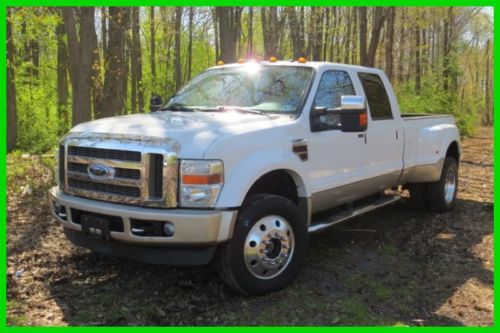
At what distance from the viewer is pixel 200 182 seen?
397 centimetres

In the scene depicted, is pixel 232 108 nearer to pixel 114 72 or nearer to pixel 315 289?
pixel 315 289

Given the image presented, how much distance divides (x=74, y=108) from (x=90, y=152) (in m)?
6.03

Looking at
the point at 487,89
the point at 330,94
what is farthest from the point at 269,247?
the point at 487,89

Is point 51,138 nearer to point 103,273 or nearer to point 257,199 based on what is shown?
point 103,273

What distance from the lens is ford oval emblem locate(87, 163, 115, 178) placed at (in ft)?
13.9

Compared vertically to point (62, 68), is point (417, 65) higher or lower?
higher

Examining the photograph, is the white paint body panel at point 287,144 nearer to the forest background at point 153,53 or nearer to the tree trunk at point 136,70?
the forest background at point 153,53

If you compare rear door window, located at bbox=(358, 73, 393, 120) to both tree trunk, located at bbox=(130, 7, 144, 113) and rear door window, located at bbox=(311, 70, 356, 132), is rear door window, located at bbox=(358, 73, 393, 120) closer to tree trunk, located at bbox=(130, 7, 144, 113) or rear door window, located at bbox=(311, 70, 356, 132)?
rear door window, located at bbox=(311, 70, 356, 132)

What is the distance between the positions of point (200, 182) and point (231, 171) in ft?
0.94

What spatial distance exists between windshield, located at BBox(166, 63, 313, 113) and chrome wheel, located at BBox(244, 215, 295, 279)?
121cm

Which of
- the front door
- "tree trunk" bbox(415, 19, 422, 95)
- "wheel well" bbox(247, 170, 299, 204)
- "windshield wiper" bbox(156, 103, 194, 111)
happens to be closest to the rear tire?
the front door

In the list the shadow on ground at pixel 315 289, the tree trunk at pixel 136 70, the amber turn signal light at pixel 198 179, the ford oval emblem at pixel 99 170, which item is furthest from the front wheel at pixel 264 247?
the tree trunk at pixel 136 70

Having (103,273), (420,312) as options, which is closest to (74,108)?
(103,273)

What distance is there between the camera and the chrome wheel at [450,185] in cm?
778
